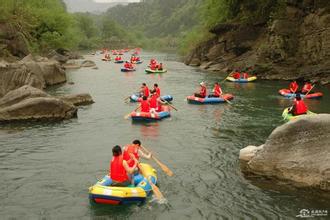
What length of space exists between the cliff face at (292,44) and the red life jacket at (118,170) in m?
29.1

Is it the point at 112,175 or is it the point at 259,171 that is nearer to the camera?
the point at 112,175

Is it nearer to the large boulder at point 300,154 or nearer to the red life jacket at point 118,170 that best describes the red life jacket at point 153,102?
the large boulder at point 300,154

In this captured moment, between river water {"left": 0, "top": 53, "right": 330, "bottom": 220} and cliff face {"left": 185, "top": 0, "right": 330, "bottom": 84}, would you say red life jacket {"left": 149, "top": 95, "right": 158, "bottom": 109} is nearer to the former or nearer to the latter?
river water {"left": 0, "top": 53, "right": 330, "bottom": 220}

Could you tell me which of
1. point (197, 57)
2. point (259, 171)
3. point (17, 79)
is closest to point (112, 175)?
point (259, 171)

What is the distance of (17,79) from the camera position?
30766 millimetres

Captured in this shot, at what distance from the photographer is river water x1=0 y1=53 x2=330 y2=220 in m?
12.7

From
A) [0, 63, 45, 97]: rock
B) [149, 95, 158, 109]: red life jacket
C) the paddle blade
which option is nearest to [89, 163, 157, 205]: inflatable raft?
the paddle blade

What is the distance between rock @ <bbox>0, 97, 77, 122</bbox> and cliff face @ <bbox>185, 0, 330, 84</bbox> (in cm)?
2362

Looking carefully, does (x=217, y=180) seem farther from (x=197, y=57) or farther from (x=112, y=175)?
(x=197, y=57)

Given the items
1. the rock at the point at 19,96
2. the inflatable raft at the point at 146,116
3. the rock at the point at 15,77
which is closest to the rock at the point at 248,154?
the inflatable raft at the point at 146,116

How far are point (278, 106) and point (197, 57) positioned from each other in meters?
32.7

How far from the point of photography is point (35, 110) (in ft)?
76.2

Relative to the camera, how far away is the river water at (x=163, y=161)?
1266 cm

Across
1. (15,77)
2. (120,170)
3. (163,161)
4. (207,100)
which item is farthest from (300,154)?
(15,77)
